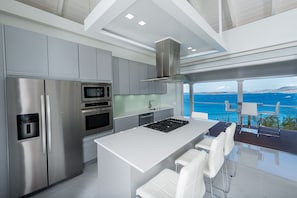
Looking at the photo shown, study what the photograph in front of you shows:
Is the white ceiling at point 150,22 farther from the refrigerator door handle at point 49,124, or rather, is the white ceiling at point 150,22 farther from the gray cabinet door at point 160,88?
the gray cabinet door at point 160,88

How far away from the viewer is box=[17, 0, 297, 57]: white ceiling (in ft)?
5.51

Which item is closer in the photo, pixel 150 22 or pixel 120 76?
pixel 150 22

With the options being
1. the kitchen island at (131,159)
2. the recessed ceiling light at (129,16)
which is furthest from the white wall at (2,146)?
the recessed ceiling light at (129,16)

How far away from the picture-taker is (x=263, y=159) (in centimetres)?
284

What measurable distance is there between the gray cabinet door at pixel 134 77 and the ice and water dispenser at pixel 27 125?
7.60ft

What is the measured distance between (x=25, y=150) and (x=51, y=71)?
3.95 feet

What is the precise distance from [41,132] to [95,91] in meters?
1.10

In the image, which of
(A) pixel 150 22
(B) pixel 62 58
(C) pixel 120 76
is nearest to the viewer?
(A) pixel 150 22

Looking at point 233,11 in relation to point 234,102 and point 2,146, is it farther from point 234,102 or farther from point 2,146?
point 2,146

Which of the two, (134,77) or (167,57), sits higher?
(167,57)

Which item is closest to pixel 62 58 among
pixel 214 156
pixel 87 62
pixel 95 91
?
pixel 87 62

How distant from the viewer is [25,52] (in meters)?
1.89

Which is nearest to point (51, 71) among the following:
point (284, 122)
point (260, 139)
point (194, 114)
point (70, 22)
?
point (70, 22)

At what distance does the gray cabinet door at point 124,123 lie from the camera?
3152mm
